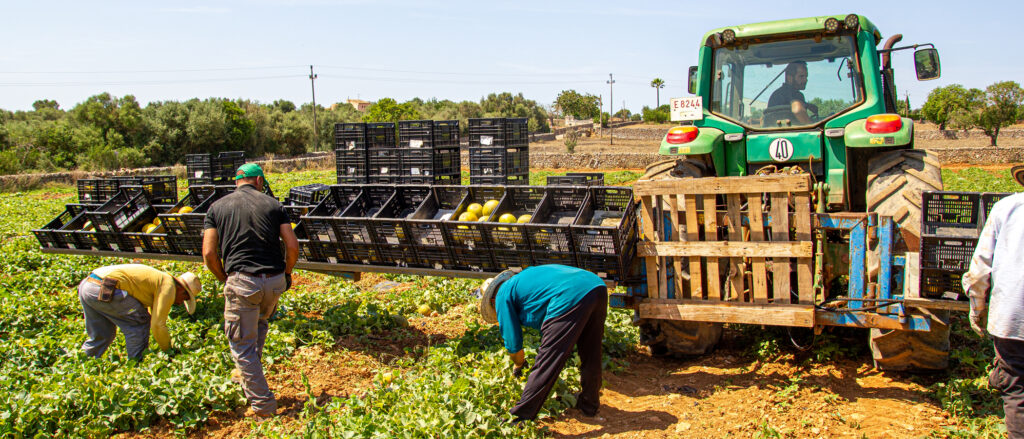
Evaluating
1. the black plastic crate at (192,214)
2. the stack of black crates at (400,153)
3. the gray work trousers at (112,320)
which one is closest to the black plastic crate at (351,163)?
the stack of black crates at (400,153)

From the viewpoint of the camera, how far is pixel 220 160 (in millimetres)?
15859

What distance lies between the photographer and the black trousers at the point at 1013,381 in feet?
13.6

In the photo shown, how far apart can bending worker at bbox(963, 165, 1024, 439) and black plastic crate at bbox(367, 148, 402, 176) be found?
8879mm

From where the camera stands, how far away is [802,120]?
7141 mm

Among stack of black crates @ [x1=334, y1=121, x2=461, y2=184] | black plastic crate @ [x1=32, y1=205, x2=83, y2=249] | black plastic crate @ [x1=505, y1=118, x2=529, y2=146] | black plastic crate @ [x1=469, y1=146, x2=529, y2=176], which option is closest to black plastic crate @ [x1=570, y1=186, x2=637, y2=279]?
black plastic crate @ [x1=469, y1=146, x2=529, y2=176]

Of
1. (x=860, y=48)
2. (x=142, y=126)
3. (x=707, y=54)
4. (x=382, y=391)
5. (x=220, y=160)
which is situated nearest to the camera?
(x=382, y=391)

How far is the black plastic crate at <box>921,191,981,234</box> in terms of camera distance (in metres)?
5.23

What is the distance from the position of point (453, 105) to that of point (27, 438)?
3349 inches

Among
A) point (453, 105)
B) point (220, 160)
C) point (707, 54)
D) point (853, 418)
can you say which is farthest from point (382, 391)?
point (453, 105)

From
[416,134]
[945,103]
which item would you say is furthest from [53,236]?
[945,103]

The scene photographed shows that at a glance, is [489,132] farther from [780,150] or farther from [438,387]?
→ [438,387]

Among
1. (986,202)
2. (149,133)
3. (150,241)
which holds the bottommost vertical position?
(150,241)

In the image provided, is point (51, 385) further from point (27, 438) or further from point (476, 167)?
point (476, 167)

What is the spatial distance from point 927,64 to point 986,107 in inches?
2265
